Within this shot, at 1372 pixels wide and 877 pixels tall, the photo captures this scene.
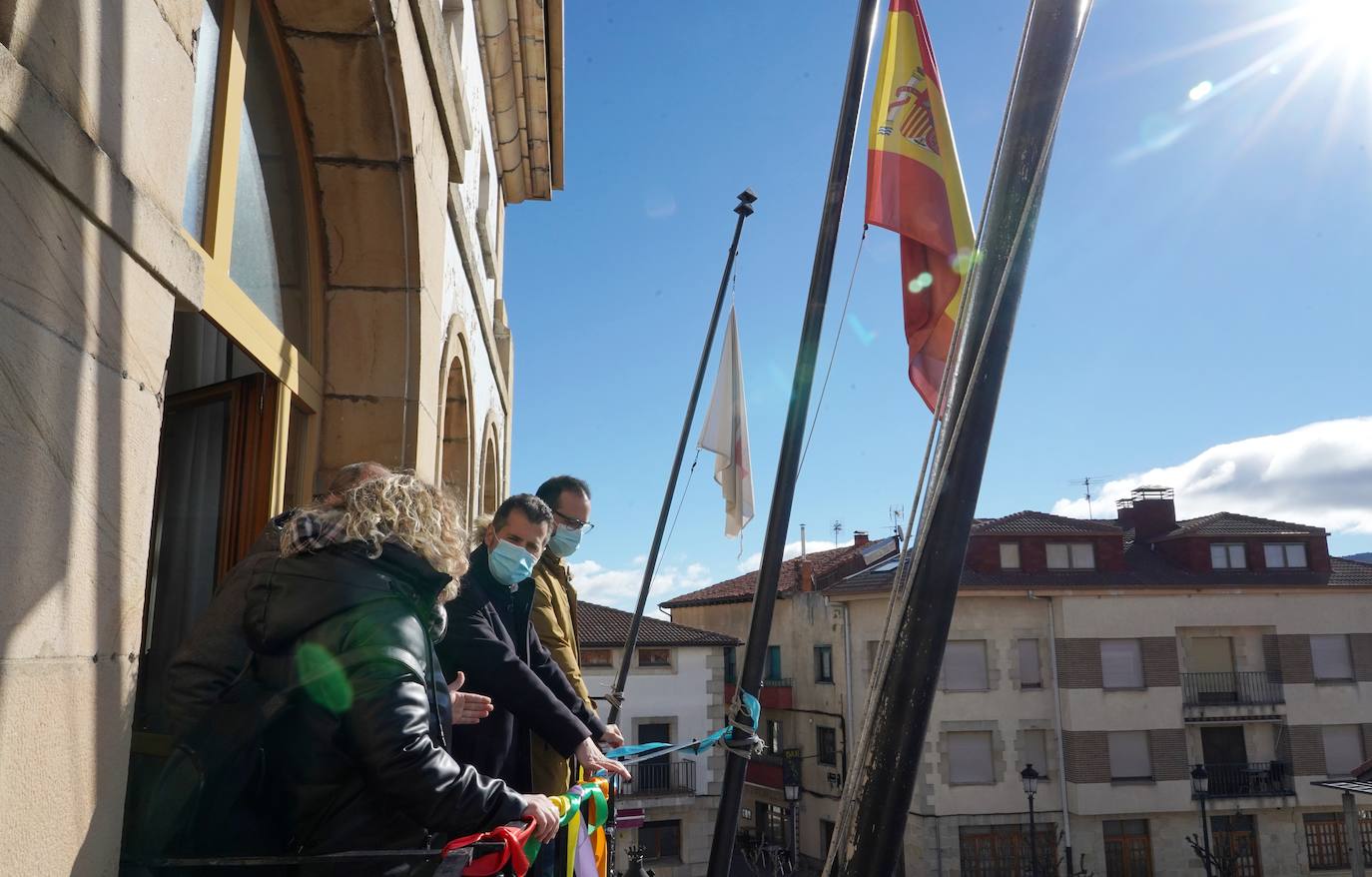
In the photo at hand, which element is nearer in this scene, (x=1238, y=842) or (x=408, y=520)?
(x=408, y=520)

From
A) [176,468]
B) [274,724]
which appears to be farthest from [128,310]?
[176,468]

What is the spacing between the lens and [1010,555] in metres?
29.4

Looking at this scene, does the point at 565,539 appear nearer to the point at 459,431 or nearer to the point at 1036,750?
the point at 459,431

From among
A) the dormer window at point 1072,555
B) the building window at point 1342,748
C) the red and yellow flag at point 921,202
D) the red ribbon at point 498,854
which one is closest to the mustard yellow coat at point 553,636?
the red ribbon at point 498,854

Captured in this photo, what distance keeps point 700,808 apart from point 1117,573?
1432cm

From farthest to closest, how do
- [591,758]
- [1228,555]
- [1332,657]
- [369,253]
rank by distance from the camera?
[1228,555] → [1332,657] → [369,253] → [591,758]

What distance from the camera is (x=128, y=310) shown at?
196cm

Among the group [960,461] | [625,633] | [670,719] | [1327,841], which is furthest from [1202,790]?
[960,461]

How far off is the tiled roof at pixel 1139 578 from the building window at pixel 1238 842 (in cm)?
678

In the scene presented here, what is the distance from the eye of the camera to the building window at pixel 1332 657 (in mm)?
29656

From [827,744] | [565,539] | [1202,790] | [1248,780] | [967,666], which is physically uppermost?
[565,539]

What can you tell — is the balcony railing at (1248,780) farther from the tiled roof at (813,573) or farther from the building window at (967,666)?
the tiled roof at (813,573)

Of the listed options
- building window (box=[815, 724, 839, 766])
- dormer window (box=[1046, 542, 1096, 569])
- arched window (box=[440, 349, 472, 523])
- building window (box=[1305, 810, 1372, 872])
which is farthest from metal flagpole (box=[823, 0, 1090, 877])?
building window (box=[1305, 810, 1372, 872])

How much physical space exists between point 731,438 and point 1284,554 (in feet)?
91.9
